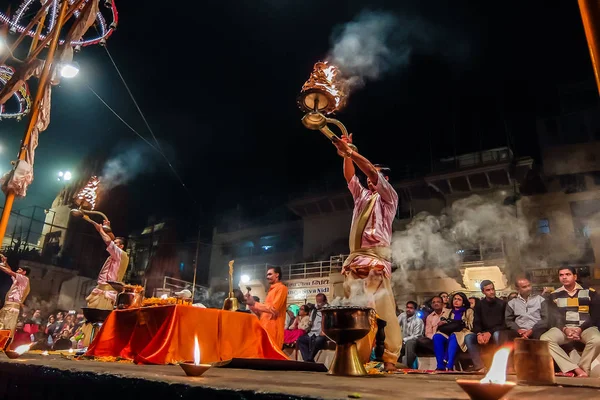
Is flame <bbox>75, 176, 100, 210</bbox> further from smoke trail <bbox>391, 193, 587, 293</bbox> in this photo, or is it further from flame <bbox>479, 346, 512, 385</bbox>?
smoke trail <bbox>391, 193, 587, 293</bbox>

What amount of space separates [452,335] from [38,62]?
8347 mm

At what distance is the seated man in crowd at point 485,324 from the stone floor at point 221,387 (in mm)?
4154

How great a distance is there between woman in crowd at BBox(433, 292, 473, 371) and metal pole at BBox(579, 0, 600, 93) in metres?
6.54

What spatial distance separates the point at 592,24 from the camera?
1275mm

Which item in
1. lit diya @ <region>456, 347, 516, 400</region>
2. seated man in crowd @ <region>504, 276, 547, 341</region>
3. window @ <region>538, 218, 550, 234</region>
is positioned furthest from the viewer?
window @ <region>538, 218, 550, 234</region>

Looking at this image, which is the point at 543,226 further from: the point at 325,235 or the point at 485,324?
the point at 485,324

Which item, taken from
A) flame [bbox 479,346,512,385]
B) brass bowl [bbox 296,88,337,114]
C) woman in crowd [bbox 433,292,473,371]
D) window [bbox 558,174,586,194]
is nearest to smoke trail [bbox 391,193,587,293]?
window [bbox 558,174,586,194]

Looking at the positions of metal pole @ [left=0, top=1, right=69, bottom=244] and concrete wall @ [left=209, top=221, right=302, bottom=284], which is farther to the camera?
concrete wall @ [left=209, top=221, right=302, bottom=284]

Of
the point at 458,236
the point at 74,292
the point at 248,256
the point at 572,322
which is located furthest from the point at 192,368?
the point at 74,292

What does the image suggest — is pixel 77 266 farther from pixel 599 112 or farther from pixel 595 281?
pixel 599 112

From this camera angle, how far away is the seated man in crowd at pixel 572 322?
5.12 metres

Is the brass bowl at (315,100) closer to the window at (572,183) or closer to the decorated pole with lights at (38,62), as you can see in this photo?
the decorated pole with lights at (38,62)

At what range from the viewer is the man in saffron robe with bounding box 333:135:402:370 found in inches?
155

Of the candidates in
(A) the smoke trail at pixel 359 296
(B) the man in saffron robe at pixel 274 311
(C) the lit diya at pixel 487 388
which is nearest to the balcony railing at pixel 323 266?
(B) the man in saffron robe at pixel 274 311
